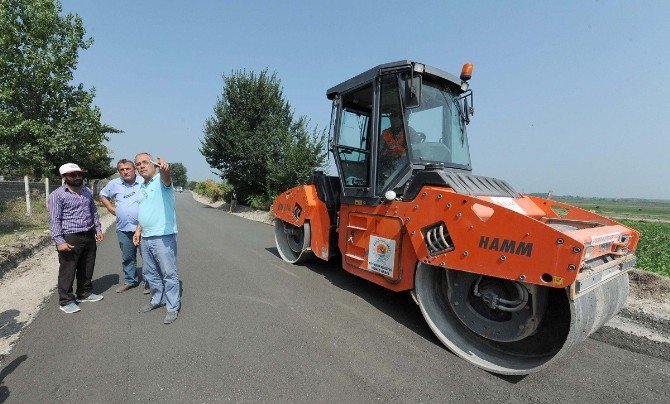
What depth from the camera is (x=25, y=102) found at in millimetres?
12734

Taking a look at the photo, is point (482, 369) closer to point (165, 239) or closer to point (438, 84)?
point (438, 84)

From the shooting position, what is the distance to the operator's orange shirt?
3764 millimetres

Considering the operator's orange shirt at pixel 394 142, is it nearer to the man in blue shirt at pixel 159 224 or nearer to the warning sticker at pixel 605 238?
the warning sticker at pixel 605 238

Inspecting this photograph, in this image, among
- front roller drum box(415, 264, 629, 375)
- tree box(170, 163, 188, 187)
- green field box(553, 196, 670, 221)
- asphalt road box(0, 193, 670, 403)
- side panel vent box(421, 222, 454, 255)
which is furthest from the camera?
tree box(170, 163, 188, 187)

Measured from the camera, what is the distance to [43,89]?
501 inches

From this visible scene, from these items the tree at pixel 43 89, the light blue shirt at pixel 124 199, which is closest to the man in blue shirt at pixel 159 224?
the light blue shirt at pixel 124 199

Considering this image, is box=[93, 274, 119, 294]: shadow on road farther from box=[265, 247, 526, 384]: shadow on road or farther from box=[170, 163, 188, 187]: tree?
box=[170, 163, 188, 187]: tree

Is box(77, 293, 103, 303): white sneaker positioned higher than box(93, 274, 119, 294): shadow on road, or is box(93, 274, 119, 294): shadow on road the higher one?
box(77, 293, 103, 303): white sneaker

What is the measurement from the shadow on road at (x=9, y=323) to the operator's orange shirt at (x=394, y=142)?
13.8 ft

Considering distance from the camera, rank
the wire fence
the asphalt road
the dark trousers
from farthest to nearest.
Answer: the wire fence, the dark trousers, the asphalt road

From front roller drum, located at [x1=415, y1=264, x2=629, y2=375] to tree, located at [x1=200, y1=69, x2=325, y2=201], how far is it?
13483 millimetres

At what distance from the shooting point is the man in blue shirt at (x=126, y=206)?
167 inches

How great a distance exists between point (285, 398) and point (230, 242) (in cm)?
636

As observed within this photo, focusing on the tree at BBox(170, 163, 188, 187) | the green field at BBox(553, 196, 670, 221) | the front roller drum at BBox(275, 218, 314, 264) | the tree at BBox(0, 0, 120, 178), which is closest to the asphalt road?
the front roller drum at BBox(275, 218, 314, 264)
